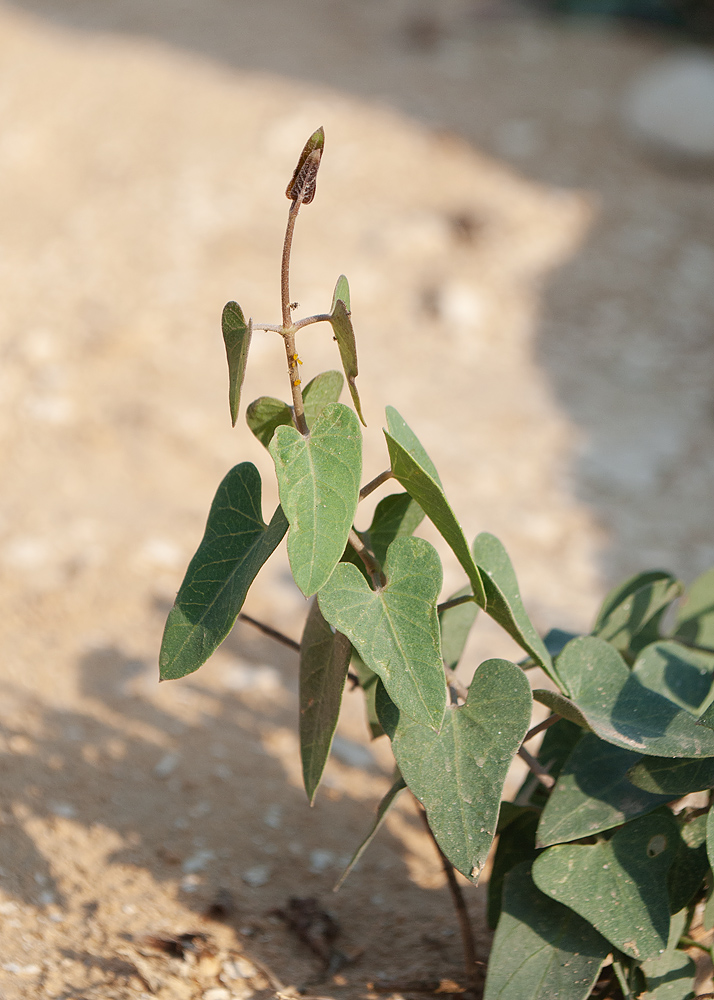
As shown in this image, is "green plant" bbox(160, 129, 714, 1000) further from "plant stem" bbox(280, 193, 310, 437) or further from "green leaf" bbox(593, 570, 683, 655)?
"green leaf" bbox(593, 570, 683, 655)

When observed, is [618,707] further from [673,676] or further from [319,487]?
[319,487]

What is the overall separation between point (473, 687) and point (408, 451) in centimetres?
22

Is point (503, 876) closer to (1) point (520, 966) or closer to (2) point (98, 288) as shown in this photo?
(1) point (520, 966)

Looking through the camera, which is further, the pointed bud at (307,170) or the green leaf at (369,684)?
the green leaf at (369,684)

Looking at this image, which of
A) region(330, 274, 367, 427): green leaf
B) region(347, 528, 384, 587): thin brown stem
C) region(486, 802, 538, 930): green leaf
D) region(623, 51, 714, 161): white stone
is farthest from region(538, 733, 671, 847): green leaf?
region(623, 51, 714, 161): white stone

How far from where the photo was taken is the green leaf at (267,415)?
77 cm

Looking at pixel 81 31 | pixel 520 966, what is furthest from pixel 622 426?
pixel 81 31

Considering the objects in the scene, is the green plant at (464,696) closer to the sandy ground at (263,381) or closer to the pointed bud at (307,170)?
the pointed bud at (307,170)

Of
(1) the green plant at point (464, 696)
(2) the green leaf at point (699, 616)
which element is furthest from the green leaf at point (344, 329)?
(2) the green leaf at point (699, 616)

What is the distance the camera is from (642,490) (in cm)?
249

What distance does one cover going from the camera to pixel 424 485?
0.69 meters

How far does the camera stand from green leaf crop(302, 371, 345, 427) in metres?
0.77

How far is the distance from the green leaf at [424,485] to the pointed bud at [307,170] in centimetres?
17

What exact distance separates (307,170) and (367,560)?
31 centimetres
